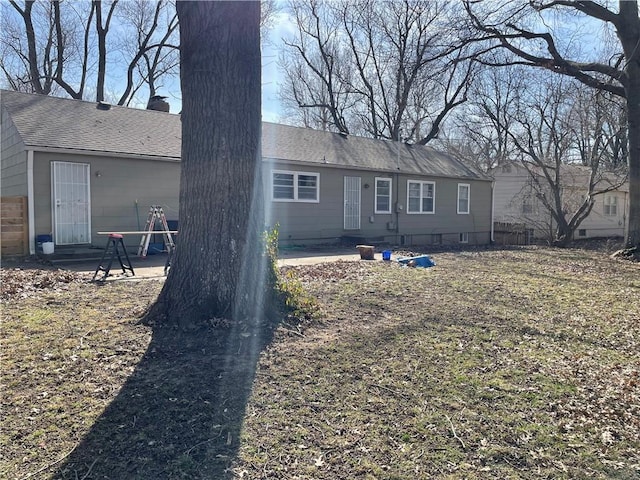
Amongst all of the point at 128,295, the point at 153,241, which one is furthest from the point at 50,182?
the point at 128,295

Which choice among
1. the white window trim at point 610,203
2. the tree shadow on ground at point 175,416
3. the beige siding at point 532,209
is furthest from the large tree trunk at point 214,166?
the white window trim at point 610,203

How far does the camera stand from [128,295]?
5.92m

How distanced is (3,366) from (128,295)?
98.7 inches

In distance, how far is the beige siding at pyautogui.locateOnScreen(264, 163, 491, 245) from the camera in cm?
1426

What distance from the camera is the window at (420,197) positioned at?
17.6m

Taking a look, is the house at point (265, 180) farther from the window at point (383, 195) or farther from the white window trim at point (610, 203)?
the white window trim at point (610, 203)

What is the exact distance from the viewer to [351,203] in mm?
15875

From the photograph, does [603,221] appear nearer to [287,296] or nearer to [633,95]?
[633,95]

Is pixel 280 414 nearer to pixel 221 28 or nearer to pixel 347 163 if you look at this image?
pixel 221 28

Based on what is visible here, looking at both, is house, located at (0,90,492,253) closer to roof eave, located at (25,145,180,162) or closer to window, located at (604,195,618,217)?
roof eave, located at (25,145,180,162)

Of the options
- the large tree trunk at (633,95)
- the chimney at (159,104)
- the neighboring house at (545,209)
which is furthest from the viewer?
the neighboring house at (545,209)

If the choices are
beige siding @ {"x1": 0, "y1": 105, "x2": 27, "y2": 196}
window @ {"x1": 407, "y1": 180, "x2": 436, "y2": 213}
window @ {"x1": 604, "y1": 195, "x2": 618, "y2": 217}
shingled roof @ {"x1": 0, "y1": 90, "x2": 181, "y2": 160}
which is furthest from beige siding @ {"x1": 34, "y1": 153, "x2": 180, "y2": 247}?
window @ {"x1": 604, "y1": 195, "x2": 618, "y2": 217}

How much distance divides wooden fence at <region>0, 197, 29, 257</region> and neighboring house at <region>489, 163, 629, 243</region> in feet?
63.0

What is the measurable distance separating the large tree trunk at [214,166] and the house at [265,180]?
7.07m
